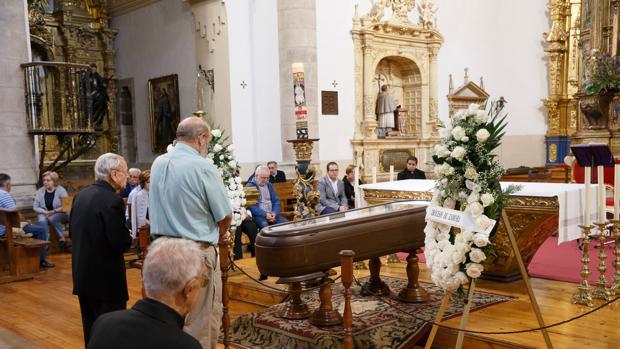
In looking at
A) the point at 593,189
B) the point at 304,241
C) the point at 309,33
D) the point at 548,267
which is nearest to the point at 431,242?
the point at 304,241

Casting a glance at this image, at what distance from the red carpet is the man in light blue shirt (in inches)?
145

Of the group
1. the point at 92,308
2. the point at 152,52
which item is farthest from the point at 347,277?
the point at 152,52

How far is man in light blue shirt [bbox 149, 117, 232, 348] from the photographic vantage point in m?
3.61

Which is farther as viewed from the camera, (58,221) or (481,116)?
(58,221)

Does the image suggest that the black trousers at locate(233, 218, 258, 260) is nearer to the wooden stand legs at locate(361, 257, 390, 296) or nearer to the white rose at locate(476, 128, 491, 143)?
the wooden stand legs at locate(361, 257, 390, 296)

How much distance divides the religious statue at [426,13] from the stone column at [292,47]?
314 centimetres

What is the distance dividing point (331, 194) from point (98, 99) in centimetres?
880

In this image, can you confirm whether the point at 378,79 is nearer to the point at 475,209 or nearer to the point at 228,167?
the point at 228,167

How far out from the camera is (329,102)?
11.8 m

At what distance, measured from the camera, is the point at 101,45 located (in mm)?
15016

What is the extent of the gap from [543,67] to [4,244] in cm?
1261

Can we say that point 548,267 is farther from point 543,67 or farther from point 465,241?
point 543,67

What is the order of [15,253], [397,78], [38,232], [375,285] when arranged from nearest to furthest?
1. [375,285]
2. [15,253]
3. [38,232]
4. [397,78]

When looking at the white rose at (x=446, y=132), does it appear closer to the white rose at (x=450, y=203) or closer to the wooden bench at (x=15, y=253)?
the white rose at (x=450, y=203)
